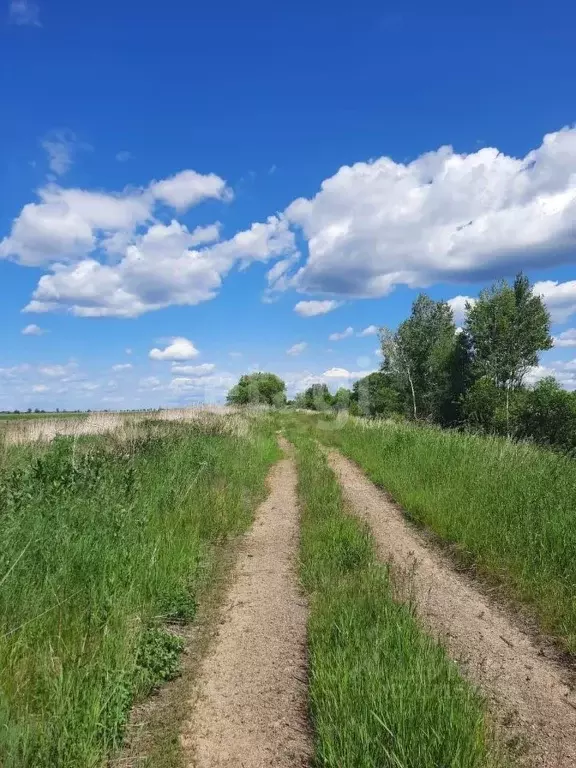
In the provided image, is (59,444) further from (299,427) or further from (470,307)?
(470,307)

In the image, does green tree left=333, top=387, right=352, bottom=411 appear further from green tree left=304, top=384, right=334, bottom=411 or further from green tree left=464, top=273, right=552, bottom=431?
green tree left=464, top=273, right=552, bottom=431

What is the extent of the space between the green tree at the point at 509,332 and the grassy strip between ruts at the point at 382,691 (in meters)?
43.1

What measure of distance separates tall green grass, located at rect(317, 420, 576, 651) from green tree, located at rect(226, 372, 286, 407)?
65.2 m

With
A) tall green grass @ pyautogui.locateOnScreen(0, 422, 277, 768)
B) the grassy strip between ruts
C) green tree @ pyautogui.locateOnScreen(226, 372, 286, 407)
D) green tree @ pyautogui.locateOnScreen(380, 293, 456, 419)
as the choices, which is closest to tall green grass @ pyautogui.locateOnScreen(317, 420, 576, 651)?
the grassy strip between ruts

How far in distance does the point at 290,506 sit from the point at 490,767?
25.6 feet

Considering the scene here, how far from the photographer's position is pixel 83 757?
281cm

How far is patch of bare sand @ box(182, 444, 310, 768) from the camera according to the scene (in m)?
3.08

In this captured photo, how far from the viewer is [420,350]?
190ft

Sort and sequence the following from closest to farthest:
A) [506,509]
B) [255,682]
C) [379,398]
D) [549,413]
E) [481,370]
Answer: [255,682] → [506,509] → [549,413] → [481,370] → [379,398]

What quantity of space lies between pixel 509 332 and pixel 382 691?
46964 millimetres

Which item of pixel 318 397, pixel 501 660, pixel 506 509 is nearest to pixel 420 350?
pixel 318 397

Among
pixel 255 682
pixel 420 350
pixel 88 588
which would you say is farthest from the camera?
pixel 420 350

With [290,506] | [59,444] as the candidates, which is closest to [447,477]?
[290,506]

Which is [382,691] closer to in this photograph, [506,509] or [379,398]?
[506,509]
